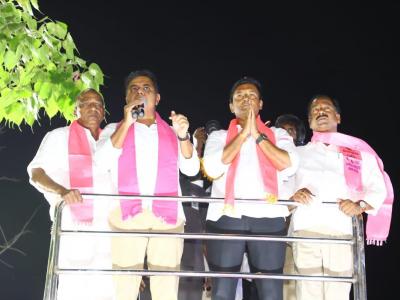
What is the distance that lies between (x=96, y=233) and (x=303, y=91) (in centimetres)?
1318

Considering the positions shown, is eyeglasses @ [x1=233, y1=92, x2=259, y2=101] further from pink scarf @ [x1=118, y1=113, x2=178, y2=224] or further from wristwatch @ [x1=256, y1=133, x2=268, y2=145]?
pink scarf @ [x1=118, y1=113, x2=178, y2=224]

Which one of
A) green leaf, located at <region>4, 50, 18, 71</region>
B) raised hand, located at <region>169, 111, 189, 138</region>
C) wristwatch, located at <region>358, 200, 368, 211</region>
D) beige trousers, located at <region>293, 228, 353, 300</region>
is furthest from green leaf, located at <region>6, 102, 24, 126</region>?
wristwatch, located at <region>358, 200, 368, 211</region>

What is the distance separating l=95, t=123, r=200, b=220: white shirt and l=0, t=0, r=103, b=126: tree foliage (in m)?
0.78

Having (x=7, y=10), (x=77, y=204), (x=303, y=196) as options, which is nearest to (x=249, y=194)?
(x=303, y=196)

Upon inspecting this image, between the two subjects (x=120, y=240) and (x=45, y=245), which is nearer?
(x=120, y=240)

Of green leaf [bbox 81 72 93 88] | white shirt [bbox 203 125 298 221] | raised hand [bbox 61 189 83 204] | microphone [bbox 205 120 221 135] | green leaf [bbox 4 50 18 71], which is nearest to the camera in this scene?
raised hand [bbox 61 189 83 204]

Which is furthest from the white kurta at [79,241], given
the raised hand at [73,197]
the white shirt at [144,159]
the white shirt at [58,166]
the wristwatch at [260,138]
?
the wristwatch at [260,138]

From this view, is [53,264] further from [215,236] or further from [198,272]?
[215,236]

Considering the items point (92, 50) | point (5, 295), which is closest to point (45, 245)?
point (5, 295)

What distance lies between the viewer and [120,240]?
420cm

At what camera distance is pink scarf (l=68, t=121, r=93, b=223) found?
4449mm

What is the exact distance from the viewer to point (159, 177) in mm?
4344

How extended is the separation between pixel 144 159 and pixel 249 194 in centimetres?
73

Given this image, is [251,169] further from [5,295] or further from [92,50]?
[92,50]
